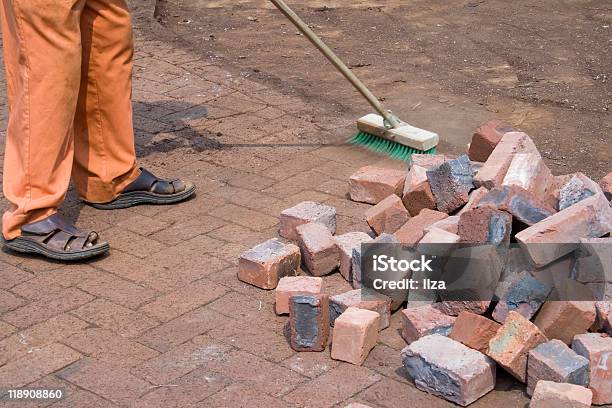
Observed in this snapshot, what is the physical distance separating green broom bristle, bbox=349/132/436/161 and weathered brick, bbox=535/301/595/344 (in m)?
1.98

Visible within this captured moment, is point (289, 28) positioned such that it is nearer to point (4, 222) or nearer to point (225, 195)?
point (225, 195)

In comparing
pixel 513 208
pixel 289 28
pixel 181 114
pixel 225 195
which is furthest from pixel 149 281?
pixel 289 28

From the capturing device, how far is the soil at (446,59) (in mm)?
6543

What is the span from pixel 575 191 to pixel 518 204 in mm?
347

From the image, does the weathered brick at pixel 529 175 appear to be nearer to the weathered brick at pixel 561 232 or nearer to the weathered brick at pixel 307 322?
the weathered brick at pixel 561 232

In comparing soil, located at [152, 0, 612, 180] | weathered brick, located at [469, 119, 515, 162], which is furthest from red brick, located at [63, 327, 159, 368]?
soil, located at [152, 0, 612, 180]

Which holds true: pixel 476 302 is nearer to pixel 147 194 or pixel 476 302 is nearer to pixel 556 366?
pixel 556 366

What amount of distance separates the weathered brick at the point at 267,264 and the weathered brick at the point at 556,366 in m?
1.21

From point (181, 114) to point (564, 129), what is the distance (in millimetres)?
2308

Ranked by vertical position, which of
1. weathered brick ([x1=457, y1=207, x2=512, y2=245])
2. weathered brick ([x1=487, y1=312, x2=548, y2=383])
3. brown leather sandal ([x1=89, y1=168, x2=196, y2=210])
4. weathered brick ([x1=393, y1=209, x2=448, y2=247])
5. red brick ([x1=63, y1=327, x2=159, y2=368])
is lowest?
red brick ([x1=63, y1=327, x2=159, y2=368])

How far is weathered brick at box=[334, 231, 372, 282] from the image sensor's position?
4.64 m

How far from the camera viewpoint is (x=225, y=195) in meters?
5.57

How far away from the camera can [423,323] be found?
418 cm

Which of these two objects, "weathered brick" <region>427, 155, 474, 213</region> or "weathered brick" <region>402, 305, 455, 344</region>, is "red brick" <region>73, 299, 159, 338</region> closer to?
"weathered brick" <region>402, 305, 455, 344</region>
